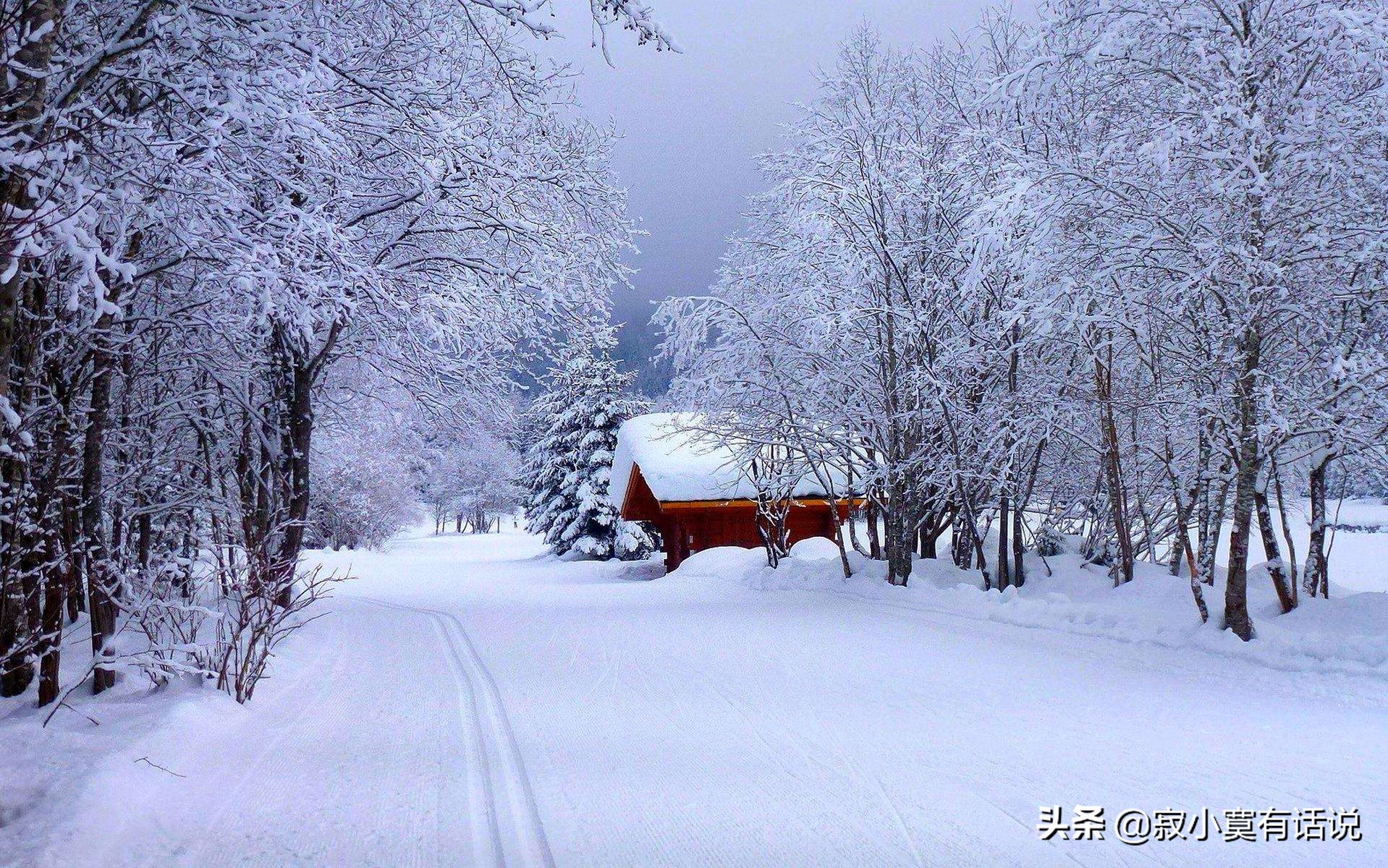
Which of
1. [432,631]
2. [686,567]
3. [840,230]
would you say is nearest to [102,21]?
[432,631]

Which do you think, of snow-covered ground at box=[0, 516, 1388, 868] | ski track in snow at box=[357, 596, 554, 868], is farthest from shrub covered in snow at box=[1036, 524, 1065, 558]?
ski track in snow at box=[357, 596, 554, 868]

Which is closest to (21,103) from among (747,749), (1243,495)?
(747,749)

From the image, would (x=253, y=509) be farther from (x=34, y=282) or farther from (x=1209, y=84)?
(x=1209, y=84)

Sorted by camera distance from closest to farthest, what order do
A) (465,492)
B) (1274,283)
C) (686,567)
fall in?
(1274,283)
(686,567)
(465,492)

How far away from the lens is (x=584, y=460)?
3397 cm

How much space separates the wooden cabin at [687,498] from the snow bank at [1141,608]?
22.9ft

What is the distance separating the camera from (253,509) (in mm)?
10086

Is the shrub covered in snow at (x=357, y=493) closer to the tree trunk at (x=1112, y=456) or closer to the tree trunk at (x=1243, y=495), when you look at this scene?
the tree trunk at (x=1112, y=456)

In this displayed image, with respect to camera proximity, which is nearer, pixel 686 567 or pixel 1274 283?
pixel 1274 283

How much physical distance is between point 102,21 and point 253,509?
607cm

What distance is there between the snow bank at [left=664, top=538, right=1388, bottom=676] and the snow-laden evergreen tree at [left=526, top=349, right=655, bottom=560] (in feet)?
56.6

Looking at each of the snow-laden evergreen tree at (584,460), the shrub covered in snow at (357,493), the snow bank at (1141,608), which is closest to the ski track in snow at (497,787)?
the snow bank at (1141,608)

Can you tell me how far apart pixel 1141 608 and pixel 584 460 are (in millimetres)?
26549

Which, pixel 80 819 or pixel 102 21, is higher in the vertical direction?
pixel 102 21
